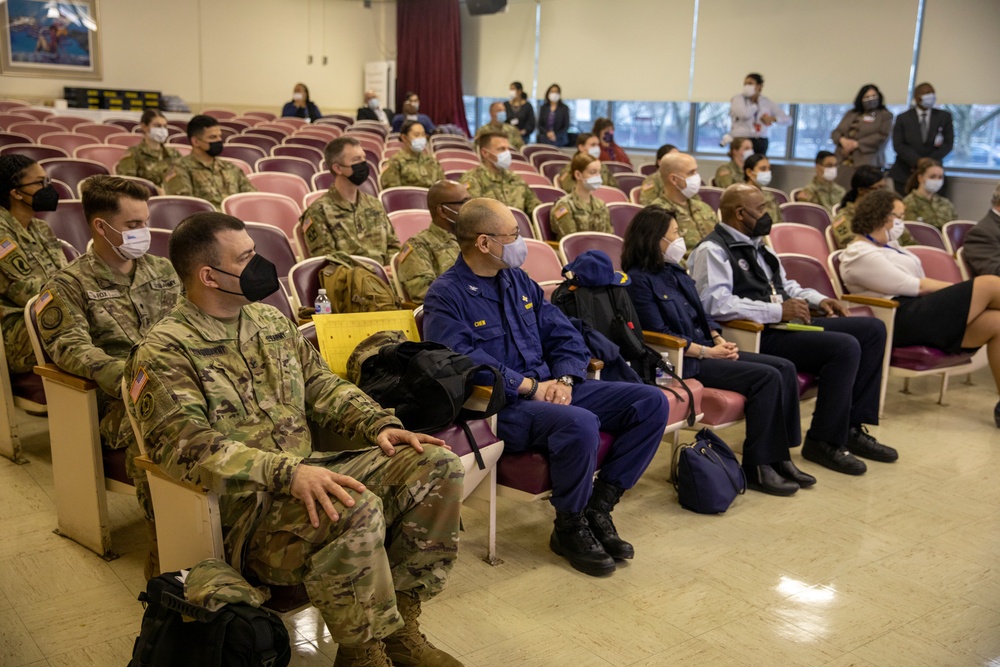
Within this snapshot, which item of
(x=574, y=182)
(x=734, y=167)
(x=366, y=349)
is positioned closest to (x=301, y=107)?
(x=734, y=167)

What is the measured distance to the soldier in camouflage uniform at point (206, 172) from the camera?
19.1ft

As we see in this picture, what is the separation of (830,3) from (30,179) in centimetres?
978

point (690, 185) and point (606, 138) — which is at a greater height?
point (606, 138)

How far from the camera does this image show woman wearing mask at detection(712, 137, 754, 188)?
8.48 metres

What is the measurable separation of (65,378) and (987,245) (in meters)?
4.74

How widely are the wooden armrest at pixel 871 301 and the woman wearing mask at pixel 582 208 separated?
1.50 meters

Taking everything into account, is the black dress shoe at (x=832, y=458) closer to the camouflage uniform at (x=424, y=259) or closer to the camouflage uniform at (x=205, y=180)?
the camouflage uniform at (x=424, y=259)

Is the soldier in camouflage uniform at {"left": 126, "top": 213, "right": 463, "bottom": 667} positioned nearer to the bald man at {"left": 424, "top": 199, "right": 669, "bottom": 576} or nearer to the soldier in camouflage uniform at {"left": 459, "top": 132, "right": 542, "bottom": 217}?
the bald man at {"left": 424, "top": 199, "right": 669, "bottom": 576}

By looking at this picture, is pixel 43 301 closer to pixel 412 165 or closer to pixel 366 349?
pixel 366 349

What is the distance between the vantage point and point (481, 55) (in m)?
16.2

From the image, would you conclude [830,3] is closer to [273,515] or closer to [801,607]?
[801,607]

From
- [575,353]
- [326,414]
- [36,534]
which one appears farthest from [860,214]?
[36,534]

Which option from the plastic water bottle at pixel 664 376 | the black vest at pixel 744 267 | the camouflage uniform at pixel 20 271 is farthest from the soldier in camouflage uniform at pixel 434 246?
the camouflage uniform at pixel 20 271

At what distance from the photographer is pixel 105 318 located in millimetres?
2885
